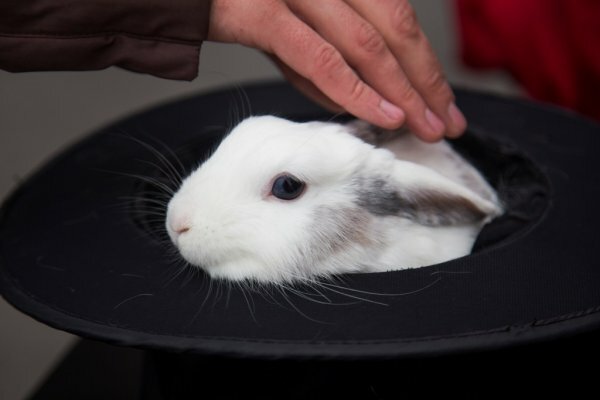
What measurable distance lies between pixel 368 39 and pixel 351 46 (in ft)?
0.08

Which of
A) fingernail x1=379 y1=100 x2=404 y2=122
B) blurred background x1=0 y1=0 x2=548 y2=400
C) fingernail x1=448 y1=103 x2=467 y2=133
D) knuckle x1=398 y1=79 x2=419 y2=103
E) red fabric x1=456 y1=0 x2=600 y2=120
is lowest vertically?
blurred background x1=0 y1=0 x2=548 y2=400

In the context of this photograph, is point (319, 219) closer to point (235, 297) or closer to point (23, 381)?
point (235, 297)

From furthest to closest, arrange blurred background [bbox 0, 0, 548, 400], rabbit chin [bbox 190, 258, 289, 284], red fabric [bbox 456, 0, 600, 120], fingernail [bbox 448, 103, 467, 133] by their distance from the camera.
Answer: blurred background [bbox 0, 0, 548, 400] < red fabric [bbox 456, 0, 600, 120] < fingernail [bbox 448, 103, 467, 133] < rabbit chin [bbox 190, 258, 289, 284]

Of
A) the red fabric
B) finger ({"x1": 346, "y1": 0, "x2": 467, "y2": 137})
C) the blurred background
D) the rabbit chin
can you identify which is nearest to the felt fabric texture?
the rabbit chin

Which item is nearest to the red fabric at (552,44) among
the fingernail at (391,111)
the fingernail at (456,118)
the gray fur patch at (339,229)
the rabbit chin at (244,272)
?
the fingernail at (456,118)

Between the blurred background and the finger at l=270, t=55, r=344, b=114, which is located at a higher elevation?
the finger at l=270, t=55, r=344, b=114

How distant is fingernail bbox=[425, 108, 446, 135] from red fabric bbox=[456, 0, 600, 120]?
80 cm

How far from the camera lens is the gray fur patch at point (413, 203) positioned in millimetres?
902

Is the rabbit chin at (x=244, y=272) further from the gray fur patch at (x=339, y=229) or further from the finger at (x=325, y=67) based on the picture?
the finger at (x=325, y=67)

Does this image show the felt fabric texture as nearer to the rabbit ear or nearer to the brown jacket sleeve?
the rabbit ear

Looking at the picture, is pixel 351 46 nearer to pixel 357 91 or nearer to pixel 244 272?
pixel 357 91

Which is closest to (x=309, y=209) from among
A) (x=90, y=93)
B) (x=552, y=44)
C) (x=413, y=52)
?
(x=413, y=52)

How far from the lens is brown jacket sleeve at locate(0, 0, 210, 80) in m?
0.90

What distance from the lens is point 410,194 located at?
0.91 metres
